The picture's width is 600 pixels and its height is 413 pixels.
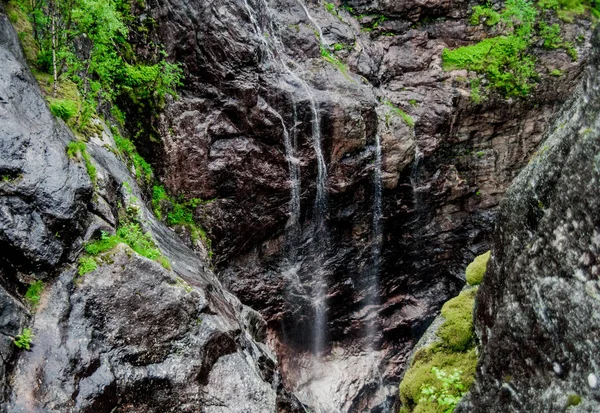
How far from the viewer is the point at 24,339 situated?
4.73 m

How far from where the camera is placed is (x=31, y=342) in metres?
4.80

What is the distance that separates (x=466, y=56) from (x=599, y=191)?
15.0m

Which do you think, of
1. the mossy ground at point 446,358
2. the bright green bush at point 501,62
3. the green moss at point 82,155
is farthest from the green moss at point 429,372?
the bright green bush at point 501,62

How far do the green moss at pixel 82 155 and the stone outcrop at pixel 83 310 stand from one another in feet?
0.36

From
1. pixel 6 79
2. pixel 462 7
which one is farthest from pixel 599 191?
pixel 462 7

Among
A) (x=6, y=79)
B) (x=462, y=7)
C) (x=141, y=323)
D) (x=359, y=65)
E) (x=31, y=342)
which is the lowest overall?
(x=141, y=323)

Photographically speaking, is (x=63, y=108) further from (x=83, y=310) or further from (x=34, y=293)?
(x=83, y=310)

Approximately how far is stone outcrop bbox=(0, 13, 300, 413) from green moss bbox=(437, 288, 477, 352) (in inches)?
111

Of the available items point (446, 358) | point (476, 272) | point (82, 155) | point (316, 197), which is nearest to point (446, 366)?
point (446, 358)

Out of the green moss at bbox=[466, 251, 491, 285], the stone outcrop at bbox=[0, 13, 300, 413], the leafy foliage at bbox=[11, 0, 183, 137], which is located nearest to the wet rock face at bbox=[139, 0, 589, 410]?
the leafy foliage at bbox=[11, 0, 183, 137]

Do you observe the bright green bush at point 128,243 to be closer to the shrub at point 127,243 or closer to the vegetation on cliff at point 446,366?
the shrub at point 127,243

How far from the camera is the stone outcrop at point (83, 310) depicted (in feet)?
15.8

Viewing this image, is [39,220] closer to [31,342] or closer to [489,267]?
[31,342]

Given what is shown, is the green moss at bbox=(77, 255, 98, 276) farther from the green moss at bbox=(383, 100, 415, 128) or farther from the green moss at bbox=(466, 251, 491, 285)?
the green moss at bbox=(383, 100, 415, 128)
